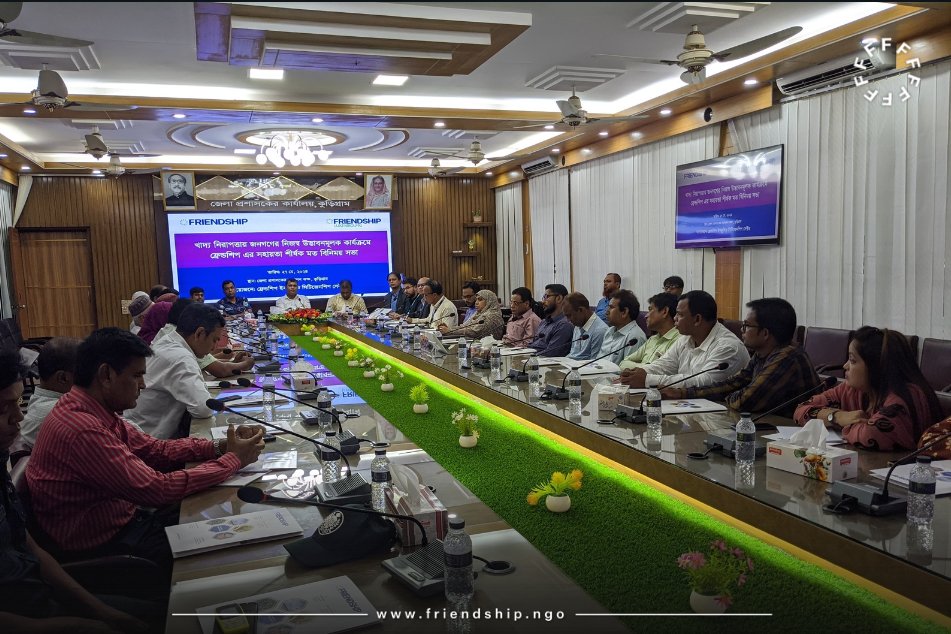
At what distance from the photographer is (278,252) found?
11086 millimetres

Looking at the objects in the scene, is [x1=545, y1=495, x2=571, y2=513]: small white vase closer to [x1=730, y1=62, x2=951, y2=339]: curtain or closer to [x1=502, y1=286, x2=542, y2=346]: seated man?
[x1=502, y1=286, x2=542, y2=346]: seated man

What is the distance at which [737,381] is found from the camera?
3256mm

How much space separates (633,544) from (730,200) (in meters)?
4.77

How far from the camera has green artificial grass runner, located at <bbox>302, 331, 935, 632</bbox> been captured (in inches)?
77.8

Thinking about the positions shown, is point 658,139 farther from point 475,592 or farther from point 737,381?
point 475,592

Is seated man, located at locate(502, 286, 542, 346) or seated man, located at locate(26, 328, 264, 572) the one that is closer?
seated man, located at locate(26, 328, 264, 572)

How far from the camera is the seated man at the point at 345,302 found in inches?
407

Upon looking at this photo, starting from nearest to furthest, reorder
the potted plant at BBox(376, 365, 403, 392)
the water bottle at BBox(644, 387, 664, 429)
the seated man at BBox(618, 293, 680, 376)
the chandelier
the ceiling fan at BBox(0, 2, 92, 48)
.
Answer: the water bottle at BBox(644, 387, 664, 429) < the ceiling fan at BBox(0, 2, 92, 48) < the seated man at BBox(618, 293, 680, 376) < the potted plant at BBox(376, 365, 403, 392) < the chandelier

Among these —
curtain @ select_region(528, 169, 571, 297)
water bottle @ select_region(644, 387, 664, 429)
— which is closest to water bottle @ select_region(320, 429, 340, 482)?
water bottle @ select_region(644, 387, 664, 429)

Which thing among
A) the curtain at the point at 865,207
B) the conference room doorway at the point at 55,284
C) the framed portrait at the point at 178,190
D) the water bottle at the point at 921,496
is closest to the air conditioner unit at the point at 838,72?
the curtain at the point at 865,207

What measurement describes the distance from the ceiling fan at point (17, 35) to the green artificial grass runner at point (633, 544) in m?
2.91

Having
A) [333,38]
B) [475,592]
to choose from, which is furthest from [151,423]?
[333,38]

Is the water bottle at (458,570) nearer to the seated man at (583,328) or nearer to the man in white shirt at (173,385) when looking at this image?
the man in white shirt at (173,385)

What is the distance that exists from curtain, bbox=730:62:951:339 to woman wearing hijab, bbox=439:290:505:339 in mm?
2534
